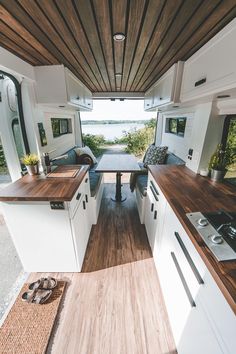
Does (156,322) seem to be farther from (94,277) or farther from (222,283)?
(222,283)

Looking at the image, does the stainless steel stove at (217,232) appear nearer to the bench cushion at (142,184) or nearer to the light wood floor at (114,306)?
the light wood floor at (114,306)

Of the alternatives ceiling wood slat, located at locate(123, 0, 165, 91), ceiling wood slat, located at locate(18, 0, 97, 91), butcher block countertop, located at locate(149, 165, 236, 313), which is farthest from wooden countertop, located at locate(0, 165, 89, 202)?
ceiling wood slat, located at locate(123, 0, 165, 91)

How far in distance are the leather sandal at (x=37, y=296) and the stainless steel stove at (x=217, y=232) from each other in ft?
4.71

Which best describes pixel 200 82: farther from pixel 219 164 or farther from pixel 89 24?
pixel 89 24

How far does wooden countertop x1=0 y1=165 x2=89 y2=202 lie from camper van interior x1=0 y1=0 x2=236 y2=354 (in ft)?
0.06

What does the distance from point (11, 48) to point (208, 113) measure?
1.98 m

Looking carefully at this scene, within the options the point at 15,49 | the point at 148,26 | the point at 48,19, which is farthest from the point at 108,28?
the point at 15,49

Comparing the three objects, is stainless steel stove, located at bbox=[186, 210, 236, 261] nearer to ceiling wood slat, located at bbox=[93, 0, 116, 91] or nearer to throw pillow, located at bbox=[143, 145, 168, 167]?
ceiling wood slat, located at bbox=[93, 0, 116, 91]

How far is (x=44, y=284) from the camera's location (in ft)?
5.05

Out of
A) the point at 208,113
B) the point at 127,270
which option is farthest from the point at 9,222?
the point at 208,113

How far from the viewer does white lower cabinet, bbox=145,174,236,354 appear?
2.07 feet

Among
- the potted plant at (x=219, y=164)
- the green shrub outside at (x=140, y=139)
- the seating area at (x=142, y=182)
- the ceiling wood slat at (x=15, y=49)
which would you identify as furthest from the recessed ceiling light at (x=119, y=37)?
the green shrub outside at (x=140, y=139)

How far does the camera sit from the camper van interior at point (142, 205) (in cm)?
89

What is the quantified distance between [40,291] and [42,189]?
3.13ft
